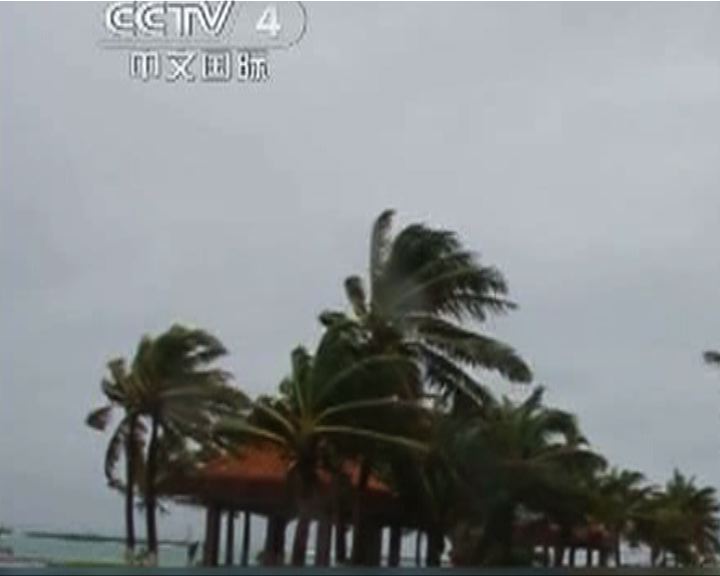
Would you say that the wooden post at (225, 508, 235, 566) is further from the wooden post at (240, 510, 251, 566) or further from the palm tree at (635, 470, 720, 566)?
the palm tree at (635, 470, 720, 566)

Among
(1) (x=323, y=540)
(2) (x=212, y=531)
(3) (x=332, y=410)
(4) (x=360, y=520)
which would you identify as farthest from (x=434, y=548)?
(3) (x=332, y=410)

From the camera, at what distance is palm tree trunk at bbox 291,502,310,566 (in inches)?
655

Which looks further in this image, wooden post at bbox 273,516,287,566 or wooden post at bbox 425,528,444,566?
wooden post at bbox 425,528,444,566

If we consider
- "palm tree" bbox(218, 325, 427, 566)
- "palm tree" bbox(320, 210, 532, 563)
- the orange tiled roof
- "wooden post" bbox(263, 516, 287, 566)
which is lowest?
"wooden post" bbox(263, 516, 287, 566)

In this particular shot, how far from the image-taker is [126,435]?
54.2 ft

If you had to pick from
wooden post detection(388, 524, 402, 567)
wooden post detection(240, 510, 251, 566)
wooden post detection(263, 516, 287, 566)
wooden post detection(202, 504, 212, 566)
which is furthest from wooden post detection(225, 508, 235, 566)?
wooden post detection(388, 524, 402, 567)

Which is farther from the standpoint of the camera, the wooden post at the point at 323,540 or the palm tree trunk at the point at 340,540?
the palm tree trunk at the point at 340,540

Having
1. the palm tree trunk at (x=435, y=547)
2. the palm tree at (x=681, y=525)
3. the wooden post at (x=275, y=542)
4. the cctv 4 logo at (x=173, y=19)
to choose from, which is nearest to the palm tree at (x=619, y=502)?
the palm tree at (x=681, y=525)

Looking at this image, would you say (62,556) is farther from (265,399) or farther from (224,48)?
(224,48)

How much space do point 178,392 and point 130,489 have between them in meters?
1.36

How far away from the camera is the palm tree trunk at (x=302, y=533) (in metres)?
16.6

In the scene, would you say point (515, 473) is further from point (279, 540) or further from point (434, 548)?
point (279, 540)

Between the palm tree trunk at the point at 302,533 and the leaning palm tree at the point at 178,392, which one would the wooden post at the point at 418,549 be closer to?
the palm tree trunk at the point at 302,533

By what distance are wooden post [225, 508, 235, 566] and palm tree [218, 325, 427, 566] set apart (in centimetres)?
207
